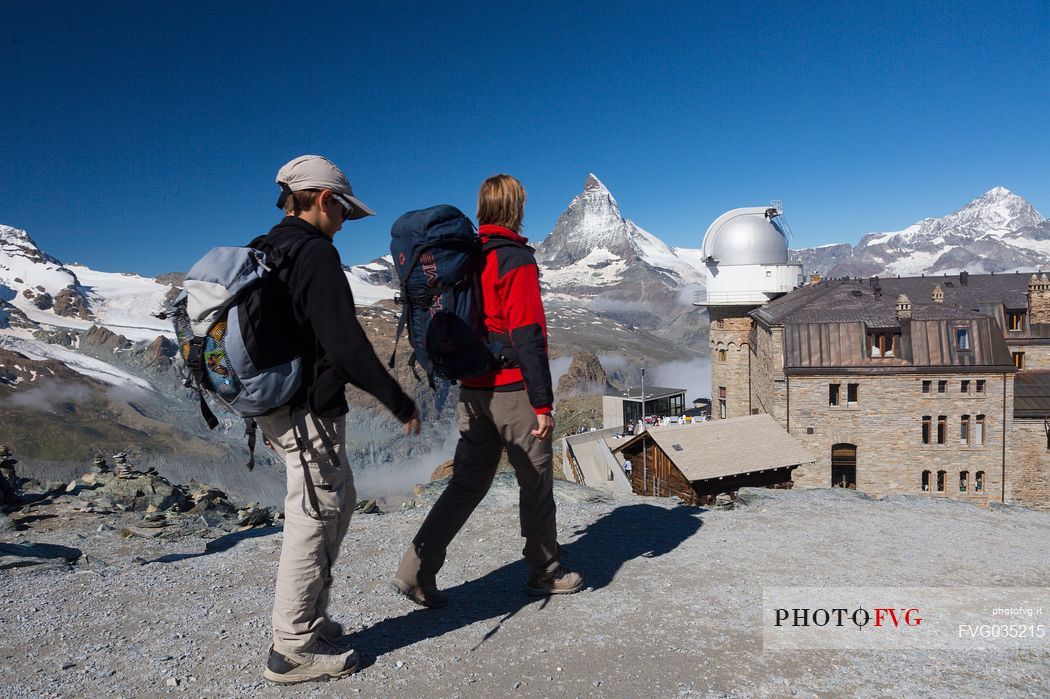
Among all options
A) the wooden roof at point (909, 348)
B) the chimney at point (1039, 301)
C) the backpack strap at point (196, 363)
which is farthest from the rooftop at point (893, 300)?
the backpack strap at point (196, 363)

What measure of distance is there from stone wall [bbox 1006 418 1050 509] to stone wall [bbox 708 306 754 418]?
12.7m

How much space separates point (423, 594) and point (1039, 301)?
128ft

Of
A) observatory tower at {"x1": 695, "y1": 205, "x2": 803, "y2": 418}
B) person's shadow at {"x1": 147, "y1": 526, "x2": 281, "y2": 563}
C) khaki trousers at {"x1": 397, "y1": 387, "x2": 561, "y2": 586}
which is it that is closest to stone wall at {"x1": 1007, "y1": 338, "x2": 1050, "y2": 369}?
observatory tower at {"x1": 695, "y1": 205, "x2": 803, "y2": 418}

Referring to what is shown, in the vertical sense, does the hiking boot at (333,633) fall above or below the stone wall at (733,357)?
below

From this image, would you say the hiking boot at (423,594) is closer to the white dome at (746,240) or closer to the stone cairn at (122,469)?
the stone cairn at (122,469)

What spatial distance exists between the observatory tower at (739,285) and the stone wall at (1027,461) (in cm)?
1273

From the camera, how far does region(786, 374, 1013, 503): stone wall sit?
26.4 meters

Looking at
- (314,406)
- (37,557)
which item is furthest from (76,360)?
(314,406)

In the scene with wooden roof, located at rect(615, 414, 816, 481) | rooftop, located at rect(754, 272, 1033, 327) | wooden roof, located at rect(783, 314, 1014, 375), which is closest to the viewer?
wooden roof, located at rect(615, 414, 816, 481)

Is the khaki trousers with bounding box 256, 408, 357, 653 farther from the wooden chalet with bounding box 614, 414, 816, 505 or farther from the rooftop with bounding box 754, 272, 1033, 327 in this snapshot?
the rooftop with bounding box 754, 272, 1033, 327

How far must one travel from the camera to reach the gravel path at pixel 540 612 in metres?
3.38

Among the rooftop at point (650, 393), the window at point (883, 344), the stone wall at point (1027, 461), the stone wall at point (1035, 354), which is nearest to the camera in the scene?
the stone wall at point (1027, 461)

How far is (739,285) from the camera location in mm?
39156

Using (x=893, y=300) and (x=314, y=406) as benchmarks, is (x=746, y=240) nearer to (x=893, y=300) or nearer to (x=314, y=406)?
(x=893, y=300)
